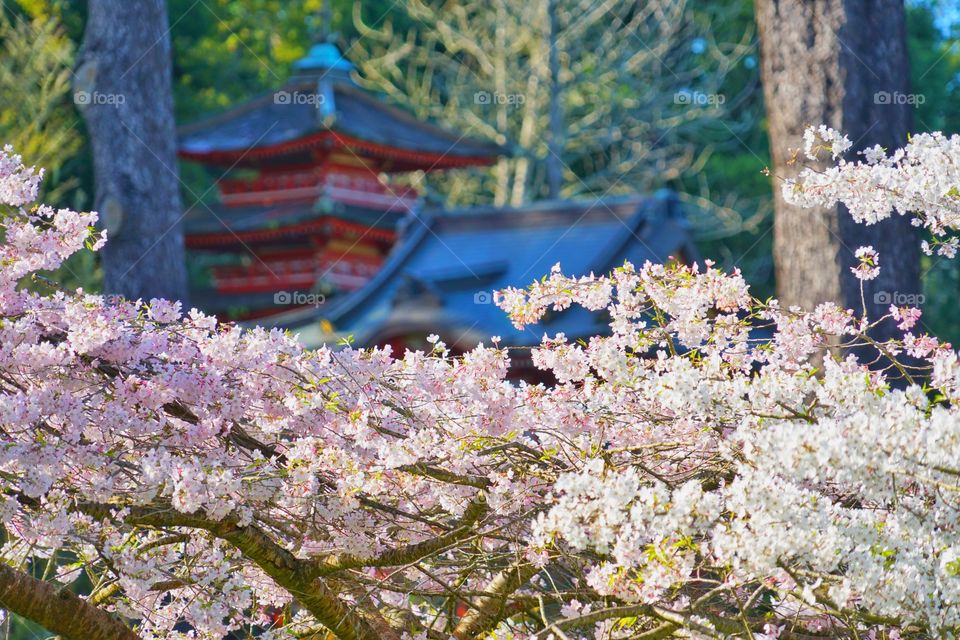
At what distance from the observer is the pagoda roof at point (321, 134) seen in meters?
17.6

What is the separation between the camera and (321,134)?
17578mm

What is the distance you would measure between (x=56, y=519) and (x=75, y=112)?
1544 centimetres

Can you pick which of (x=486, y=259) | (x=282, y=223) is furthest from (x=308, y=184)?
(x=486, y=259)

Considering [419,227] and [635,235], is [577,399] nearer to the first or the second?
[635,235]

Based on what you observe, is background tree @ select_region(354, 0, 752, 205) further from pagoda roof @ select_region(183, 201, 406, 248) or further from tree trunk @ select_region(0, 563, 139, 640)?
tree trunk @ select_region(0, 563, 139, 640)

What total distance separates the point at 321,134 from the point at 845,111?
11.4 m

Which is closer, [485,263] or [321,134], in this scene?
[485,263]

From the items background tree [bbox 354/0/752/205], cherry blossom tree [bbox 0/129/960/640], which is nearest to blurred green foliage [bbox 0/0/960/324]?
background tree [bbox 354/0/752/205]

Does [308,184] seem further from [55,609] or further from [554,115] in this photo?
[55,609]

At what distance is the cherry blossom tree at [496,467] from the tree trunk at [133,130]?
6.27 meters

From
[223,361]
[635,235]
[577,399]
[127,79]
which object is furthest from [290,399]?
[635,235]

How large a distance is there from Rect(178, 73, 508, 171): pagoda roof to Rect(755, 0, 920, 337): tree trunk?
10621mm

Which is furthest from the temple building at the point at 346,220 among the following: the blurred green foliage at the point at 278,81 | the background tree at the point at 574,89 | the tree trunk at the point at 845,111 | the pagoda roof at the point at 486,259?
the tree trunk at the point at 845,111

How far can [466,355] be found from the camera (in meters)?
3.61
